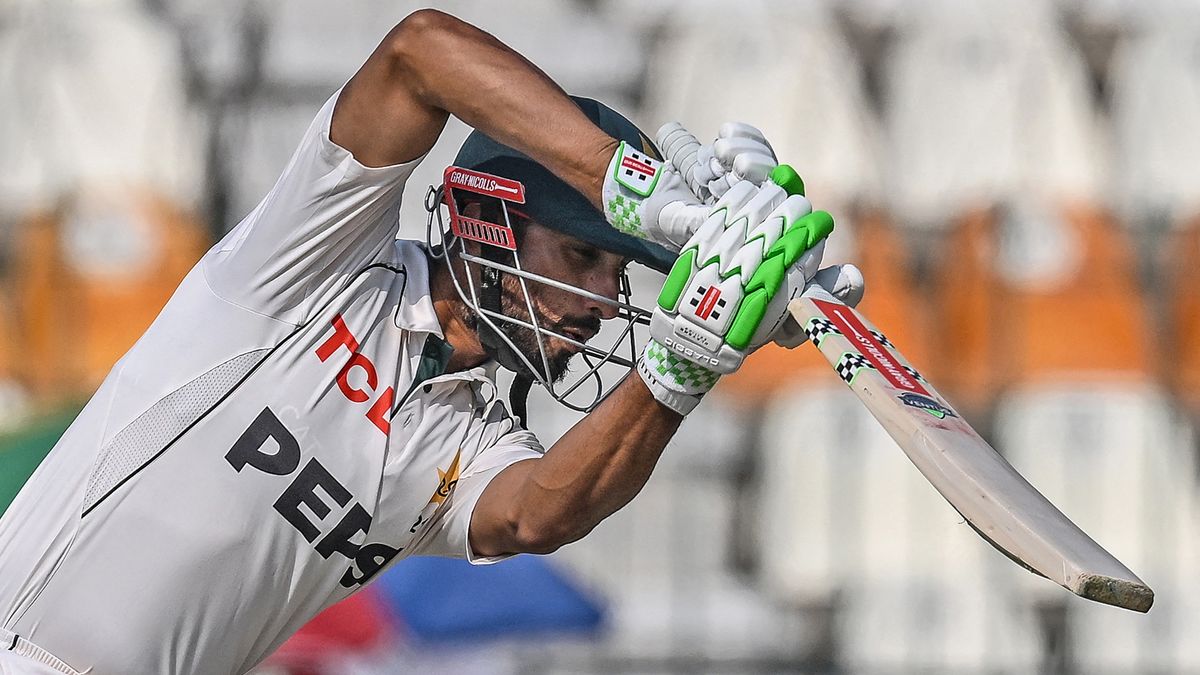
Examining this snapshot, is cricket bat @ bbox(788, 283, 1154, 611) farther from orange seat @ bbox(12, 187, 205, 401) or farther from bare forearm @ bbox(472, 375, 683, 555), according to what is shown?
orange seat @ bbox(12, 187, 205, 401)

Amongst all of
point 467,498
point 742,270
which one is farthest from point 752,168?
point 467,498

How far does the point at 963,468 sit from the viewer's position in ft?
6.66

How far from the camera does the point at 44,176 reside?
642 centimetres

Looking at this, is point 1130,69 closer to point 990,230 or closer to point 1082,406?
point 990,230

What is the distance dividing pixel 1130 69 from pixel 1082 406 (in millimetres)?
1559

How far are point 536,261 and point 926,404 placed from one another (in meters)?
0.77

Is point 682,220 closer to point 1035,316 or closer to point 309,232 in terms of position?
point 309,232

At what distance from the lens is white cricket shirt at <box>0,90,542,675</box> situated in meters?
2.53

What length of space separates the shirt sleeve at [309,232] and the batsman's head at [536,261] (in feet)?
0.53

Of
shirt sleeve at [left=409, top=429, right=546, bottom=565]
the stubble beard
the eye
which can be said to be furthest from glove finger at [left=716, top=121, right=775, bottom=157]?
shirt sleeve at [left=409, top=429, right=546, bottom=565]

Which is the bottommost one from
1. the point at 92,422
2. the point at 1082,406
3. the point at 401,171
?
the point at 92,422

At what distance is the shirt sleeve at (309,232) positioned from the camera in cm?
247


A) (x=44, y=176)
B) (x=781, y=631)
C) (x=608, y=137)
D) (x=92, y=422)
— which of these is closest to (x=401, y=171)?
(x=608, y=137)

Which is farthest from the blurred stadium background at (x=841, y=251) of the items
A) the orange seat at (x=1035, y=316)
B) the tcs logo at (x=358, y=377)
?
the tcs logo at (x=358, y=377)
